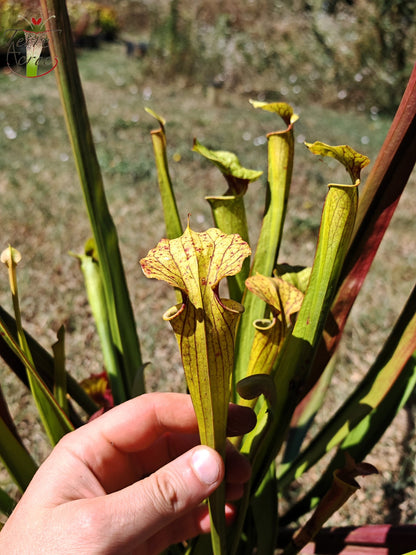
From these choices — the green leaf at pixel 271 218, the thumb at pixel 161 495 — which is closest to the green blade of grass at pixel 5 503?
the thumb at pixel 161 495

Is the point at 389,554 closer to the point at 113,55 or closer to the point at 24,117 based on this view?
the point at 24,117

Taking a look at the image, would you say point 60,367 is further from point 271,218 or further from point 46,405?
point 271,218

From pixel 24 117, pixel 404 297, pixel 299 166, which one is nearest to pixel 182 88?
pixel 24 117

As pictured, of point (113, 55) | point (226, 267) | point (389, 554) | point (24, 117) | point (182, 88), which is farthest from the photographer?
point (113, 55)

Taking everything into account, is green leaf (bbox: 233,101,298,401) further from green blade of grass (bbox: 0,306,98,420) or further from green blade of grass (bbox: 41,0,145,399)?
green blade of grass (bbox: 0,306,98,420)

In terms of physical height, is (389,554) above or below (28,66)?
below

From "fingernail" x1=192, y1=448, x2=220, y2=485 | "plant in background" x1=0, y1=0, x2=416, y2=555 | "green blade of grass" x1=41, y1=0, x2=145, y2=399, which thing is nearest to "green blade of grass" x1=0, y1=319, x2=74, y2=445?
"plant in background" x1=0, y1=0, x2=416, y2=555

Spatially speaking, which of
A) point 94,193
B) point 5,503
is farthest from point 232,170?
point 5,503
